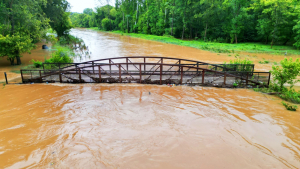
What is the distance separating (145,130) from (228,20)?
41.5 meters

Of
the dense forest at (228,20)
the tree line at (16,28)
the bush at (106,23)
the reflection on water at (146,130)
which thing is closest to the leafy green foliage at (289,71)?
the reflection on water at (146,130)

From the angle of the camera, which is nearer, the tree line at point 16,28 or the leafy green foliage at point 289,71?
the leafy green foliage at point 289,71

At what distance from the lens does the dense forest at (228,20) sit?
96.9 ft

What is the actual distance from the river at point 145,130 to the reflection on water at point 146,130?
31mm

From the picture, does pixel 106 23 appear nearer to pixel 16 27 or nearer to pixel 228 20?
pixel 228 20

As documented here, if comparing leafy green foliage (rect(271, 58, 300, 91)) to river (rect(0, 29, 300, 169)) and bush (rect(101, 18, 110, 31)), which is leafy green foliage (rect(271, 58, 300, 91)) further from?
bush (rect(101, 18, 110, 31))

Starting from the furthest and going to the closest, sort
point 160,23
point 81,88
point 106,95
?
point 160,23, point 81,88, point 106,95

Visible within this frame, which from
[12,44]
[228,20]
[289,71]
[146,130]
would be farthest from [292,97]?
[228,20]

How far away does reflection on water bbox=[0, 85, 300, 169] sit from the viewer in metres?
5.86

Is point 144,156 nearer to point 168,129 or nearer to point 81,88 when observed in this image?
point 168,129

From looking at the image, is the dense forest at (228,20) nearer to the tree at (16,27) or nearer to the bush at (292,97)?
the bush at (292,97)

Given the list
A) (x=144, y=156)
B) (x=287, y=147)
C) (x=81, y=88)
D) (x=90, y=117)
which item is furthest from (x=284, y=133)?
(x=81, y=88)

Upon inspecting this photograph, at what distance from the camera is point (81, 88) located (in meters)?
12.4

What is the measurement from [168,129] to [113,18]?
94265 mm
